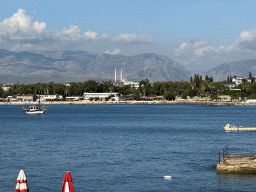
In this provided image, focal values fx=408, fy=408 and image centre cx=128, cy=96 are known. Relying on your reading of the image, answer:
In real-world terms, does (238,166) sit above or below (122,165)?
above

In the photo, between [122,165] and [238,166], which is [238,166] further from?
[122,165]

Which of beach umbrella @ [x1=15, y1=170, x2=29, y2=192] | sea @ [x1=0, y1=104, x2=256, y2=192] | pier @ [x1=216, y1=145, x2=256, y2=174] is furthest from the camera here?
pier @ [x1=216, y1=145, x2=256, y2=174]

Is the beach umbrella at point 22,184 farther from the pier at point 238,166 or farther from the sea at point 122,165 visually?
the pier at point 238,166

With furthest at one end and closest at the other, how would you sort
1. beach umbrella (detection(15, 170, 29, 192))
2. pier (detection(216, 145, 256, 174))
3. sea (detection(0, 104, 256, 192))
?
pier (detection(216, 145, 256, 174))
sea (detection(0, 104, 256, 192))
beach umbrella (detection(15, 170, 29, 192))

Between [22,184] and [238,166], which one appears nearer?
[22,184]

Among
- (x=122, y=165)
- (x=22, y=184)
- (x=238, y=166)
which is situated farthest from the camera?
(x=122, y=165)

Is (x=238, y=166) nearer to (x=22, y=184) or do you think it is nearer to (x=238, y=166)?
(x=238, y=166)

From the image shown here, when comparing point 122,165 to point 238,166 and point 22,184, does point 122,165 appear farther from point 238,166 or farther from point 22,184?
point 22,184

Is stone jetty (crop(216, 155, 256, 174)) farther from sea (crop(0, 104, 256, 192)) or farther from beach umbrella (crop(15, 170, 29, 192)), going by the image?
beach umbrella (crop(15, 170, 29, 192))

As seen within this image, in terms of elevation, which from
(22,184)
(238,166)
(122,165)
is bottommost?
(122,165)

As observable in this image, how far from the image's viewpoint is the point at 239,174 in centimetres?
3153

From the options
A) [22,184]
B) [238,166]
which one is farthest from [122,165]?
[22,184]

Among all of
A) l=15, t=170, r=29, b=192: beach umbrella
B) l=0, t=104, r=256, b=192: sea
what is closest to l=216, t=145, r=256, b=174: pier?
l=0, t=104, r=256, b=192: sea

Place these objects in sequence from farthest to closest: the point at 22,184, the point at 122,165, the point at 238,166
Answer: the point at 122,165
the point at 238,166
the point at 22,184
